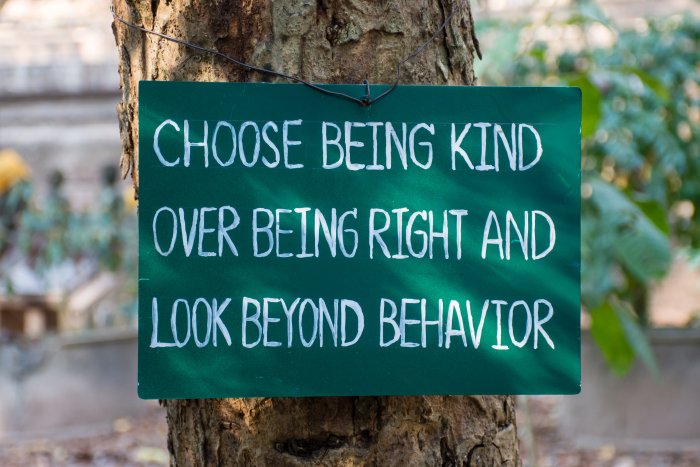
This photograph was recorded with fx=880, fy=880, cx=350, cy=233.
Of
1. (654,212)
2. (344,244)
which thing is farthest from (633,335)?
(344,244)

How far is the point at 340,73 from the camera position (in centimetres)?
138

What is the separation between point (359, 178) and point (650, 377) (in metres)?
4.19

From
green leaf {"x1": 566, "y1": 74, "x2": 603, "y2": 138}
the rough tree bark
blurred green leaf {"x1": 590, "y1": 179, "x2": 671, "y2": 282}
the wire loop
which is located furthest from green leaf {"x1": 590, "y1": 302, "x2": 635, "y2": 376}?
the wire loop

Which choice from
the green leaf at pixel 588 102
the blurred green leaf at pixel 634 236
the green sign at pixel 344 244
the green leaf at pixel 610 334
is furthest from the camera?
the green leaf at pixel 610 334

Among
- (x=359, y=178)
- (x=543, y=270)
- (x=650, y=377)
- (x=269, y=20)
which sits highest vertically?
(x=269, y=20)

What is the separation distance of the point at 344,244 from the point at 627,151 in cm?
334

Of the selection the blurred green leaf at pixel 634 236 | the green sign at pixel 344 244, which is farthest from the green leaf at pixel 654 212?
the green sign at pixel 344 244

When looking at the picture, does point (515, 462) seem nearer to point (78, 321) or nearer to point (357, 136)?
point (357, 136)

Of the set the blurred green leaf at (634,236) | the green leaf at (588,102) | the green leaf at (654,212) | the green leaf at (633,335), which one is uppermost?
the green leaf at (588,102)

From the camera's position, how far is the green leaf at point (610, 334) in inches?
148

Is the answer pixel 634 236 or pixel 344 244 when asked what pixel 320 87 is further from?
pixel 634 236

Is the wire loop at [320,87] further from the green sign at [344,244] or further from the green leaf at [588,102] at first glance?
the green leaf at [588,102]

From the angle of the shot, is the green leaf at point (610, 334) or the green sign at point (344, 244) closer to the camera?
the green sign at point (344, 244)

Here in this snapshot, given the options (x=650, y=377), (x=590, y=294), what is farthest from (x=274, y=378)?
(x=650, y=377)
